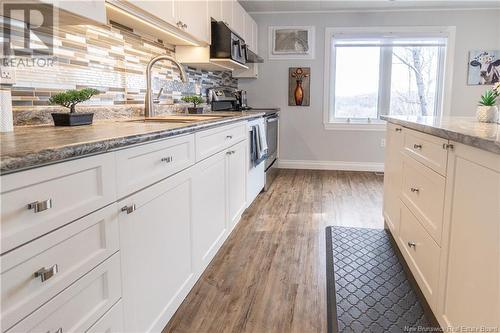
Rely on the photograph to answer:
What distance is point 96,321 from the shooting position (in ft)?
3.56

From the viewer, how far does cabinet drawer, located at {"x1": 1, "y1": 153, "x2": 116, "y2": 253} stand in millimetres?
779

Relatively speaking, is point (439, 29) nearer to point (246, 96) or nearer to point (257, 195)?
point (246, 96)

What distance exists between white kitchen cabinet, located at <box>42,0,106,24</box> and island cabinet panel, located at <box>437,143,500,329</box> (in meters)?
1.51

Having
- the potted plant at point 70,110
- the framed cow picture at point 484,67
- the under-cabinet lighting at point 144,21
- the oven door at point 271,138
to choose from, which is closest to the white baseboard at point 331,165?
the oven door at point 271,138

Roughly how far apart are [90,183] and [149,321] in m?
0.67

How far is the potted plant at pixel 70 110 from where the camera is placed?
5.45ft

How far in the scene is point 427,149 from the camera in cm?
176

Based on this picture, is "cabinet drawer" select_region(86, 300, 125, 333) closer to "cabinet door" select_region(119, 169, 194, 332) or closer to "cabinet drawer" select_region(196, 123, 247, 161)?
"cabinet door" select_region(119, 169, 194, 332)

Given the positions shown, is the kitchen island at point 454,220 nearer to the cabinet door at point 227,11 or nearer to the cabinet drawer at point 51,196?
the cabinet drawer at point 51,196

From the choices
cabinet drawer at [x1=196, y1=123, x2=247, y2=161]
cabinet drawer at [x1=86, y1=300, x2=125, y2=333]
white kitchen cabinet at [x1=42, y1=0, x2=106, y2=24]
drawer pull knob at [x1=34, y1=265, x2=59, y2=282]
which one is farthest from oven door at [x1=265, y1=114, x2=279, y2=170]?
drawer pull knob at [x1=34, y1=265, x2=59, y2=282]

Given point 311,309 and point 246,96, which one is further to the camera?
point 246,96

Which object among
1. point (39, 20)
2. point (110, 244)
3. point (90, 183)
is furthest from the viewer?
point (39, 20)

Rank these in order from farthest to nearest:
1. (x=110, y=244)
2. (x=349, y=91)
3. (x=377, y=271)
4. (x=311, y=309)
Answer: (x=349, y=91)
(x=377, y=271)
(x=311, y=309)
(x=110, y=244)

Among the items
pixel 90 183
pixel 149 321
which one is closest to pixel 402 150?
pixel 149 321
